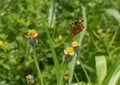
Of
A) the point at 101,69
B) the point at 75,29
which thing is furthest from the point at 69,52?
the point at 101,69

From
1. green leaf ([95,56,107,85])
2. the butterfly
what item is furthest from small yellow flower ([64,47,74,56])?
green leaf ([95,56,107,85])

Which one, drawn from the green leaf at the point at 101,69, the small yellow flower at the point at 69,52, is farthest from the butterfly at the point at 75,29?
the green leaf at the point at 101,69

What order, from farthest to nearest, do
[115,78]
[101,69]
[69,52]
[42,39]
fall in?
[42,39]
[101,69]
[115,78]
[69,52]

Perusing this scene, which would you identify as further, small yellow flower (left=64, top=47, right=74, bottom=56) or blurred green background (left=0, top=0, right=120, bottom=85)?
blurred green background (left=0, top=0, right=120, bottom=85)

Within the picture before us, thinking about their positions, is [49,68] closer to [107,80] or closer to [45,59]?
[45,59]

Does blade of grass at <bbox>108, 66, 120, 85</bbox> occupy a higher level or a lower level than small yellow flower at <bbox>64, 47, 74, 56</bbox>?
lower

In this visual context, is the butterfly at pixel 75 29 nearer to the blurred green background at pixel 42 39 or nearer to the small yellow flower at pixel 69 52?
the small yellow flower at pixel 69 52

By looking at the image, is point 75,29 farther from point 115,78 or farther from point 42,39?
point 42,39

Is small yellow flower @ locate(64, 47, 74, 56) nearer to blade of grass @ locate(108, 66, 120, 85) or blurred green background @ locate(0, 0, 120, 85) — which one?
blade of grass @ locate(108, 66, 120, 85)

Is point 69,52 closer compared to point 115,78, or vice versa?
point 69,52

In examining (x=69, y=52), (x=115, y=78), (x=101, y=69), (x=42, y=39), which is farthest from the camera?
(x=42, y=39)
